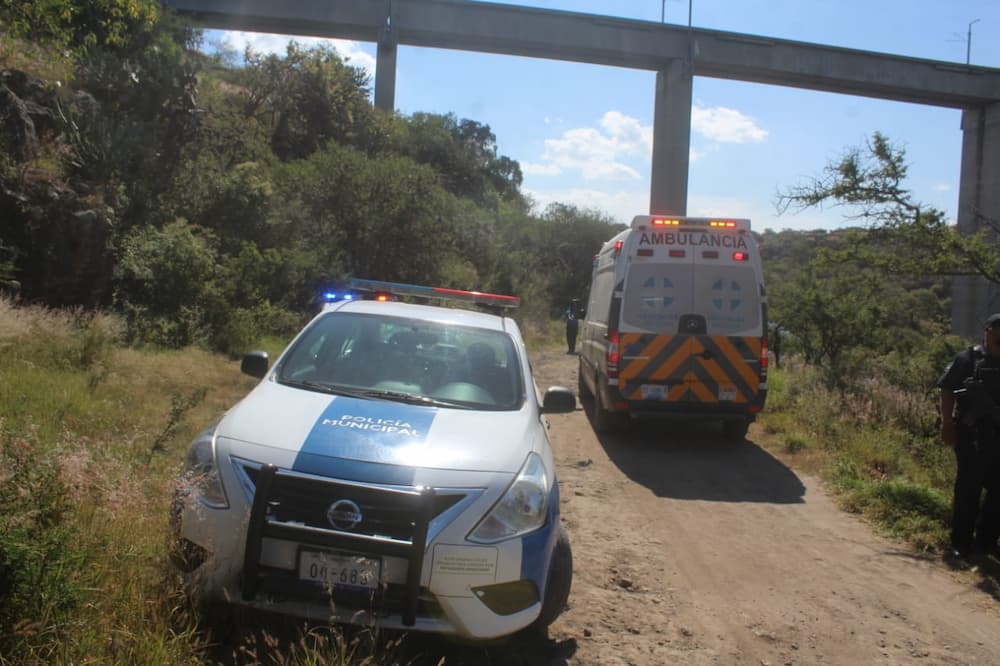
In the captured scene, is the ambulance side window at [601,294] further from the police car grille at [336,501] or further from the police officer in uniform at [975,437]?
the police car grille at [336,501]

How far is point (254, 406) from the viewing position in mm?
4102

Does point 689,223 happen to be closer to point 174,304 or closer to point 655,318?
point 655,318

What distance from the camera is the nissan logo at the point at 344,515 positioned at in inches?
129

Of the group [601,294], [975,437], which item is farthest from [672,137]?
[975,437]

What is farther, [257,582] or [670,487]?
[670,487]

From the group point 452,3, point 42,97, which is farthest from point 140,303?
point 452,3

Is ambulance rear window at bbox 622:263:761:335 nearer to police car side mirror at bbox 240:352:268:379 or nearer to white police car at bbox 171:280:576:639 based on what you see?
police car side mirror at bbox 240:352:268:379

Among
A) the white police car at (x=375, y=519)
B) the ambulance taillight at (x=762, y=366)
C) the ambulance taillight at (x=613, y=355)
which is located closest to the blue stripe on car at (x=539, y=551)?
the white police car at (x=375, y=519)

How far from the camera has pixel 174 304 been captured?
45.2 ft

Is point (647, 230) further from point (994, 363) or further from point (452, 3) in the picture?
point (452, 3)

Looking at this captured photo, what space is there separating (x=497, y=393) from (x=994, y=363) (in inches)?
145

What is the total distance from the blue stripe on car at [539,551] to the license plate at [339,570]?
2.25 feet

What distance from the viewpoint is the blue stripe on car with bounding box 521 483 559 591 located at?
3473 millimetres

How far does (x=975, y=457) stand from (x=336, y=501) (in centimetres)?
474
